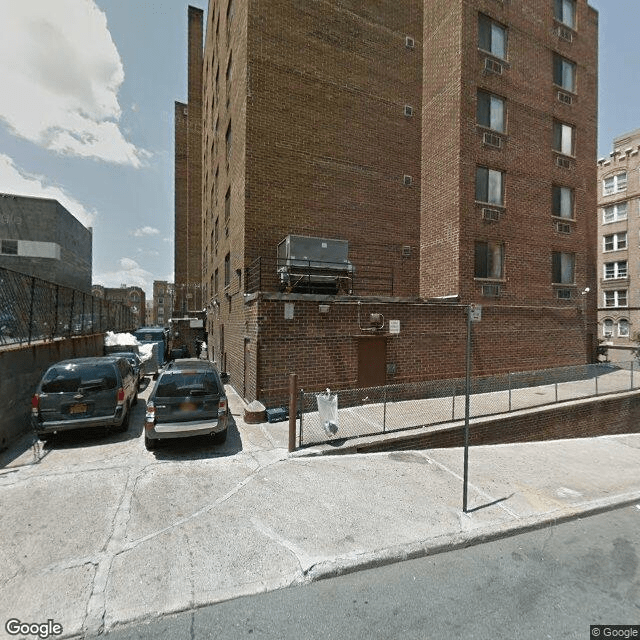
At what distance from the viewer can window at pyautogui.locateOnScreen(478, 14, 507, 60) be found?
13.9 metres

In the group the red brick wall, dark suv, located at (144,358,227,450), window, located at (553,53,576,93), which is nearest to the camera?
dark suv, located at (144,358,227,450)

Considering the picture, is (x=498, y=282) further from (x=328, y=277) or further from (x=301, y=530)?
(x=301, y=530)

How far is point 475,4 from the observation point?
44.5 feet

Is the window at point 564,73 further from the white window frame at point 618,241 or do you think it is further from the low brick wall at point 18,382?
the white window frame at point 618,241

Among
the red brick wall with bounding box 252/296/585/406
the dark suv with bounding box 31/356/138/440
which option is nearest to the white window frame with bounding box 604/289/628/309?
the red brick wall with bounding box 252/296/585/406

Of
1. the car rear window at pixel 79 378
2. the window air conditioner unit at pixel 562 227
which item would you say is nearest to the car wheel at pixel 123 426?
the car rear window at pixel 79 378

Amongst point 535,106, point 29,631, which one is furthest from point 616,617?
point 535,106

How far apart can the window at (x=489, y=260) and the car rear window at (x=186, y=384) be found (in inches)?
434

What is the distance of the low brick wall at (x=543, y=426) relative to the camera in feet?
26.8

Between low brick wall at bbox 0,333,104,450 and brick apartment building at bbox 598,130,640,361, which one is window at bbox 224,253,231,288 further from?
brick apartment building at bbox 598,130,640,361

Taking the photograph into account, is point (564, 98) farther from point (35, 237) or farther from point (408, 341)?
point (35, 237)

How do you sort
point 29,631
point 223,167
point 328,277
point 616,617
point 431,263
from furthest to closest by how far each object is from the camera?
point 223,167 < point 431,263 < point 328,277 < point 616,617 < point 29,631

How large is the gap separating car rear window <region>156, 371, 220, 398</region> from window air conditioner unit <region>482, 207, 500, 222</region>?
1211 cm

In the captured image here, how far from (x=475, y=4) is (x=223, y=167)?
12.4 m
